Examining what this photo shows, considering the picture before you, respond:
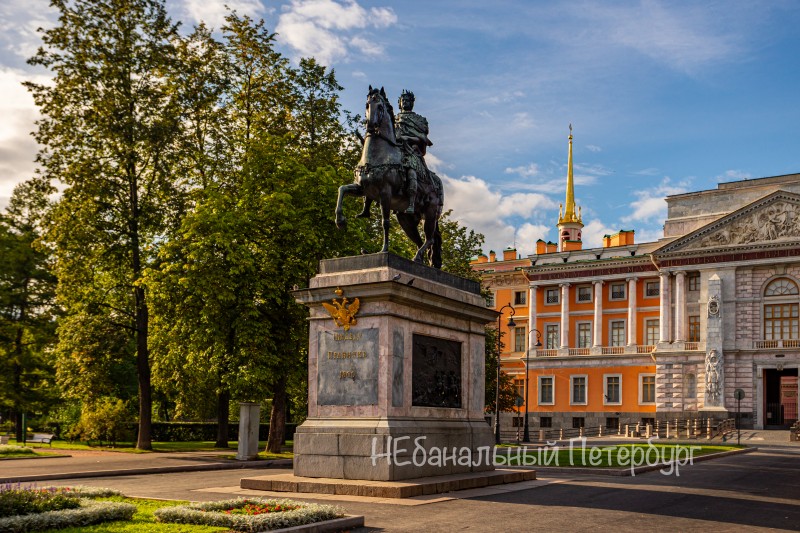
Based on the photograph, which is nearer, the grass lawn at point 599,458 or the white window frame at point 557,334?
the grass lawn at point 599,458

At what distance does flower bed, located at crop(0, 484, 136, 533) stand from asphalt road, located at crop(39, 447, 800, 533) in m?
3.41

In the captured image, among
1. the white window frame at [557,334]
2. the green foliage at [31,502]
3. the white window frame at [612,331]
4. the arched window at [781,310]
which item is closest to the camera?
the green foliage at [31,502]

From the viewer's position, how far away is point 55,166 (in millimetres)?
37281

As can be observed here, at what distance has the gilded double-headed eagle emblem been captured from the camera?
17.0 metres

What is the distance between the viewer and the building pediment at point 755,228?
6456 centimetres

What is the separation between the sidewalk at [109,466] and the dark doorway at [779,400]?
154ft

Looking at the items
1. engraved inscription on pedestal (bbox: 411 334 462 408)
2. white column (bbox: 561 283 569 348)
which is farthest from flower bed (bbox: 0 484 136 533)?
white column (bbox: 561 283 569 348)

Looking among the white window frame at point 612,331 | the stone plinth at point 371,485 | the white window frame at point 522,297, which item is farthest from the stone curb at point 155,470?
the white window frame at point 522,297

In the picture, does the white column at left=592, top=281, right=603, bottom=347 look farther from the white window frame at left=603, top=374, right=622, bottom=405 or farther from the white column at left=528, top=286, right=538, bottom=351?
the white column at left=528, top=286, right=538, bottom=351

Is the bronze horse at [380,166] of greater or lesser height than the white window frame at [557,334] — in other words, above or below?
above

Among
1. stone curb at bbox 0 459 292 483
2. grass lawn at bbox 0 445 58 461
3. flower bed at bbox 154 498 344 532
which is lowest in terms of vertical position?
grass lawn at bbox 0 445 58 461

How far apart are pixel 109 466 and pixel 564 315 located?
189 ft

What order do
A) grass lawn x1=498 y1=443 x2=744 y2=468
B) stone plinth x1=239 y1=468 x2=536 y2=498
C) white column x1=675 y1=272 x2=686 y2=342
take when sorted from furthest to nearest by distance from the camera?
white column x1=675 y1=272 x2=686 y2=342, grass lawn x1=498 y1=443 x2=744 y2=468, stone plinth x1=239 y1=468 x2=536 y2=498

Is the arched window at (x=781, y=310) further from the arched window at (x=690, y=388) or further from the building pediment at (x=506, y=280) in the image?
the building pediment at (x=506, y=280)
